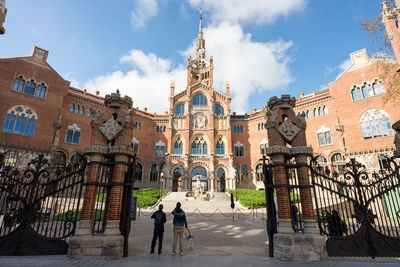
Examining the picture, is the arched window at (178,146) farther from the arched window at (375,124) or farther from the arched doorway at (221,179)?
the arched window at (375,124)

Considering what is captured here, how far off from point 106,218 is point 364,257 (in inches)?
292

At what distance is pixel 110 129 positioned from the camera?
6.48 meters

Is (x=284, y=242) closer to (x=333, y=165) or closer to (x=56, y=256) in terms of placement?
(x=56, y=256)

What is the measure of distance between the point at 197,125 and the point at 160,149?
24.3ft

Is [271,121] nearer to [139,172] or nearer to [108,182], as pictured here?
[108,182]

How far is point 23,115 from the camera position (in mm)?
22312

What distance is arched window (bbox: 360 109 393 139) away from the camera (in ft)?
72.1

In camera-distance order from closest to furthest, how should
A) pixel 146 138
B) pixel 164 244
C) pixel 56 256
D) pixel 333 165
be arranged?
1. pixel 56 256
2. pixel 164 244
3. pixel 333 165
4. pixel 146 138

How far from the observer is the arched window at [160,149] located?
33438 mm

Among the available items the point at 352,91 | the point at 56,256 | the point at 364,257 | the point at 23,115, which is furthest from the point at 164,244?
the point at 352,91

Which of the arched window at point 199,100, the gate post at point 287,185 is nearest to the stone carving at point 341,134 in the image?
the arched window at point 199,100

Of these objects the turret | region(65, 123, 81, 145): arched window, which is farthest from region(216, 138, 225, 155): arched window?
the turret

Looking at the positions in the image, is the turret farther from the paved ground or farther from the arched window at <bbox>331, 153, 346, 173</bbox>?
the arched window at <bbox>331, 153, 346, 173</bbox>

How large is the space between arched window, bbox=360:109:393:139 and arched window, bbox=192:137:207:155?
20.8 meters
